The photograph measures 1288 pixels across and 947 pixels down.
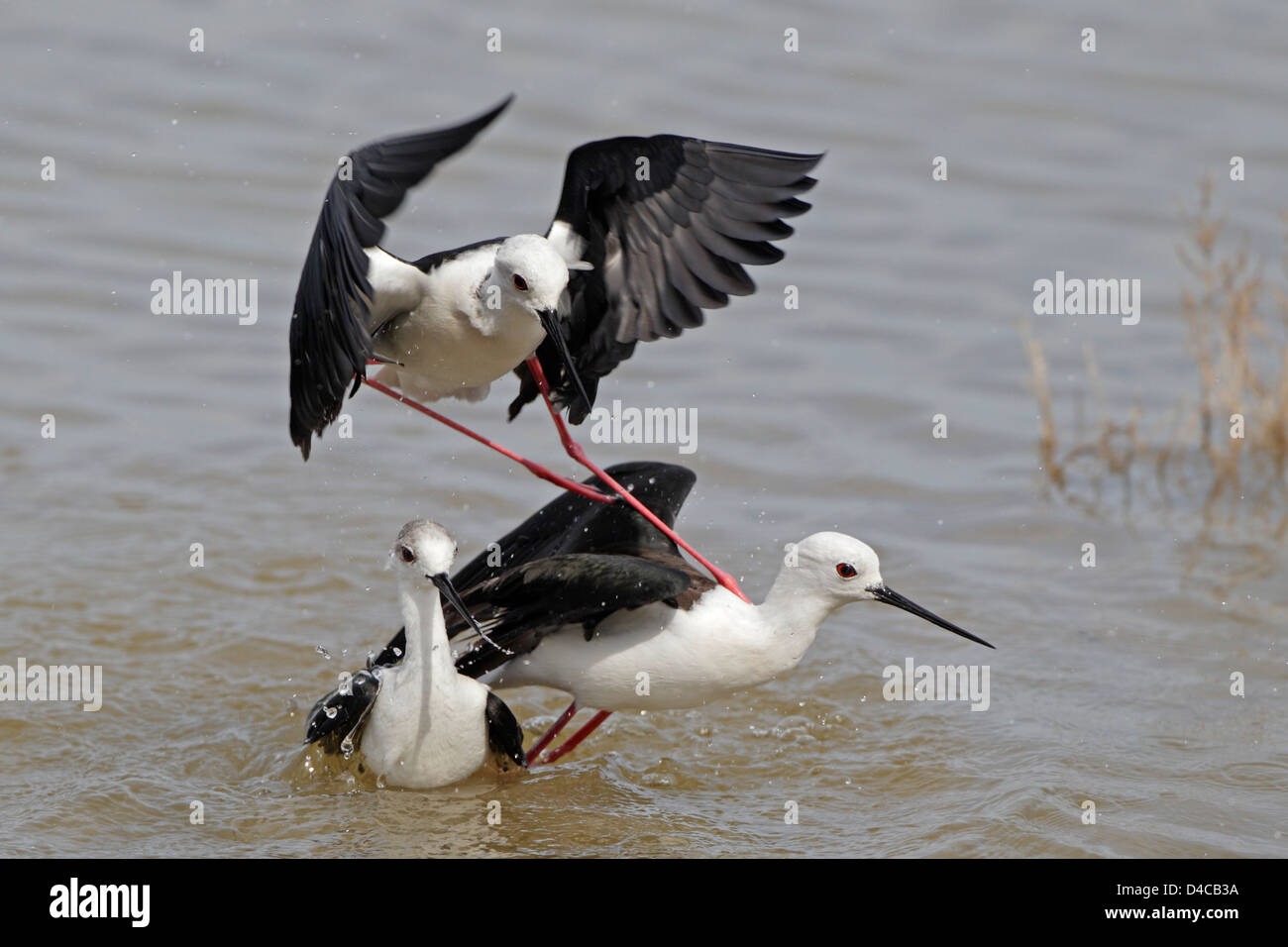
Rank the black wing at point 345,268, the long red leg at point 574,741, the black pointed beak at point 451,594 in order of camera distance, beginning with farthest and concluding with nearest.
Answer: the long red leg at point 574,741
the black pointed beak at point 451,594
the black wing at point 345,268

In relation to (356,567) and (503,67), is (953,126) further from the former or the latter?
(356,567)

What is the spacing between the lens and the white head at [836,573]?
21.9 feet

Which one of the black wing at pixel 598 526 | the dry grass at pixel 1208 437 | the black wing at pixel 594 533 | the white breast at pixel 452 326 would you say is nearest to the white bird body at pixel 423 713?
the black wing at pixel 594 533

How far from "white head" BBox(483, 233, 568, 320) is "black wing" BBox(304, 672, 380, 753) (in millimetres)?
1527

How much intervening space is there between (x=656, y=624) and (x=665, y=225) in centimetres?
156

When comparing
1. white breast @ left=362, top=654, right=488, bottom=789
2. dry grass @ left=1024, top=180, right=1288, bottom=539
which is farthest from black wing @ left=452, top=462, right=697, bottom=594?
dry grass @ left=1024, top=180, right=1288, bottom=539

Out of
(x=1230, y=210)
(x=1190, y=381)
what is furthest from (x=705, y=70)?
(x=1190, y=381)

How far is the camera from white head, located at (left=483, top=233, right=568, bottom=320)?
659cm

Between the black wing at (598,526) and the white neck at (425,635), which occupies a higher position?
the black wing at (598,526)

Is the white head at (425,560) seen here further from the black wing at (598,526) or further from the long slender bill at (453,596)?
the black wing at (598,526)

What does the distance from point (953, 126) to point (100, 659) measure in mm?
8682

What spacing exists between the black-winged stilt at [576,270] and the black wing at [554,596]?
42 cm

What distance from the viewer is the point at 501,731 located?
6.89 m

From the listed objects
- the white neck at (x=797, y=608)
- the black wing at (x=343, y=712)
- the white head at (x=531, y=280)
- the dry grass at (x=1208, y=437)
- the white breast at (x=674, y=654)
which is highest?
the white head at (x=531, y=280)
